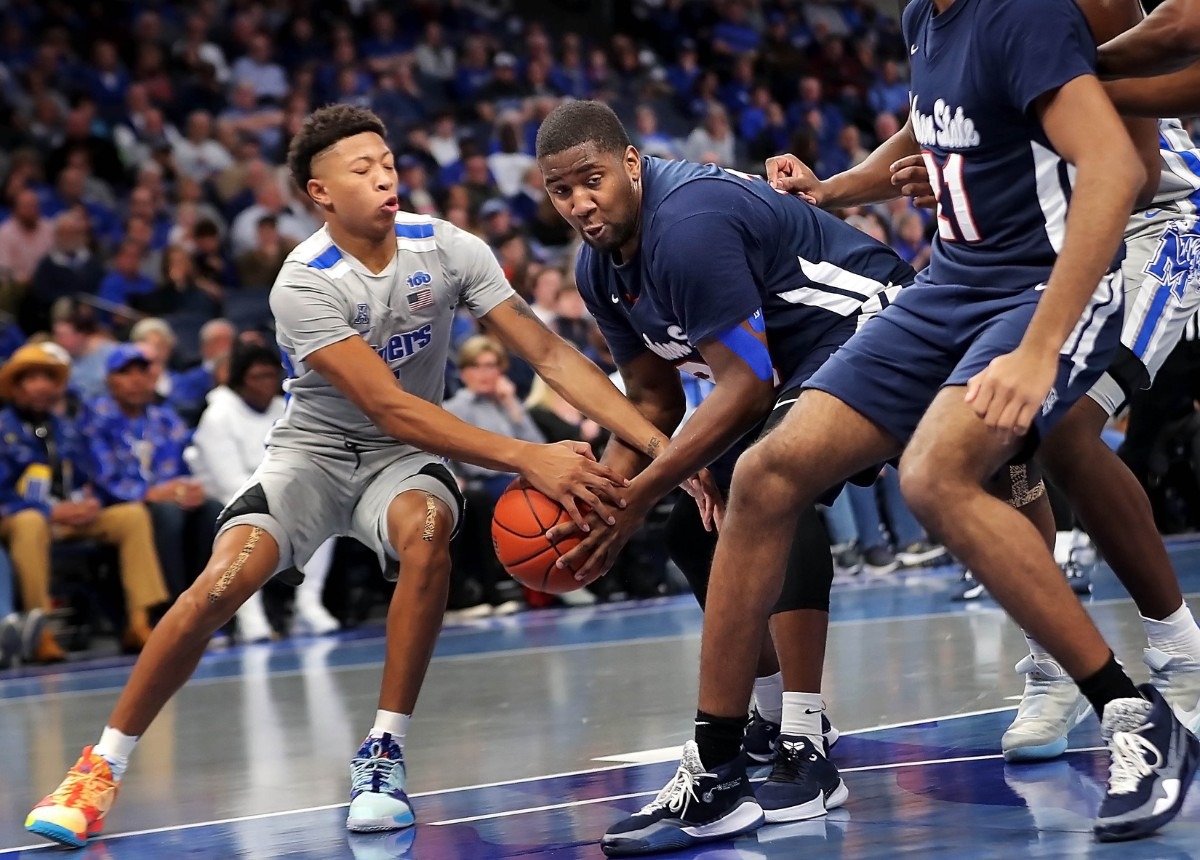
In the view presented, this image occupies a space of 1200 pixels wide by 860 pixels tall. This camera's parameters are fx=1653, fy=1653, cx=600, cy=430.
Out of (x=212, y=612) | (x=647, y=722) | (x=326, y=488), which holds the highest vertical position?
(x=326, y=488)

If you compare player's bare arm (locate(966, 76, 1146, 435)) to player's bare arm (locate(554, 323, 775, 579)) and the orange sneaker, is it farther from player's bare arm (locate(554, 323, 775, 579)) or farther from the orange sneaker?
the orange sneaker

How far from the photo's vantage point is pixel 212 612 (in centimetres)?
441

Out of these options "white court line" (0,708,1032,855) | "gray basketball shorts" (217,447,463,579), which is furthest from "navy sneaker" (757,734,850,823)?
"gray basketball shorts" (217,447,463,579)

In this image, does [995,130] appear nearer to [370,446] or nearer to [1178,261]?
[1178,261]

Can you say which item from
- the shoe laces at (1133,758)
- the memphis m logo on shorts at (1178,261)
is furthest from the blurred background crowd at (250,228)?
the shoe laces at (1133,758)

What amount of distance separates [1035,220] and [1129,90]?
14.2 inches

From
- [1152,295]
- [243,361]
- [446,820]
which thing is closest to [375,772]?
[446,820]

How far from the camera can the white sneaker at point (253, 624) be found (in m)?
8.80

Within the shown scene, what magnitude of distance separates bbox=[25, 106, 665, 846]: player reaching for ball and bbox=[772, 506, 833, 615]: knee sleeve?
0.48m

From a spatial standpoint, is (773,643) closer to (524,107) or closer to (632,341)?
(632,341)

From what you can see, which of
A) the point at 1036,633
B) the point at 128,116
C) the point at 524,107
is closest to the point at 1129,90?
the point at 1036,633

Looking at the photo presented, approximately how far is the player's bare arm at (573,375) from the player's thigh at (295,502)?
600 millimetres

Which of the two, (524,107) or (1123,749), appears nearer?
(1123,749)

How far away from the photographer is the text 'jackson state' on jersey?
3.30m
